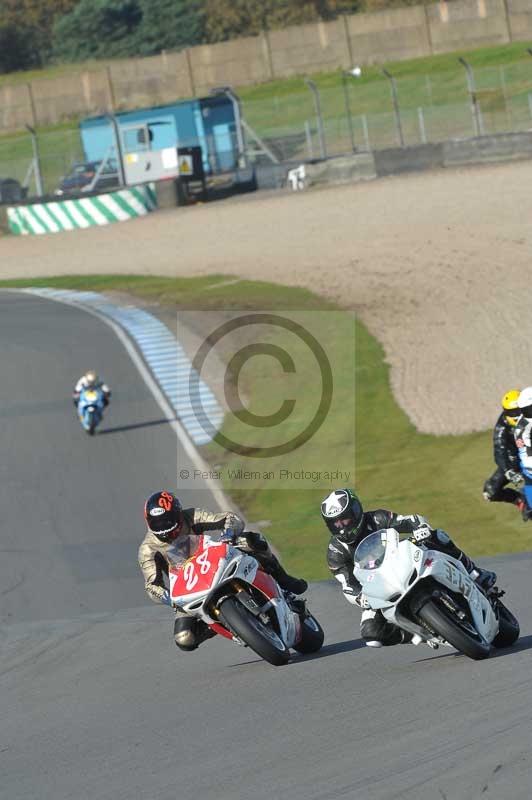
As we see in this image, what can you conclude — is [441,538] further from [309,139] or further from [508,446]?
[309,139]

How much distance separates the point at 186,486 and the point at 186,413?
13.3 ft

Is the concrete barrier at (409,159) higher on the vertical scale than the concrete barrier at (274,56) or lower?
lower

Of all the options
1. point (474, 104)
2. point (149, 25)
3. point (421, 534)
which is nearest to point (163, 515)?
point (421, 534)

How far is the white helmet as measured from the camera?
441 inches

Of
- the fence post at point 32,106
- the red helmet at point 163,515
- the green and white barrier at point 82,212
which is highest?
the fence post at point 32,106

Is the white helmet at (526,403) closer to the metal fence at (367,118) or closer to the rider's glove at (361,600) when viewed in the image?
the rider's glove at (361,600)

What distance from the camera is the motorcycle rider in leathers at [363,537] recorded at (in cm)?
781

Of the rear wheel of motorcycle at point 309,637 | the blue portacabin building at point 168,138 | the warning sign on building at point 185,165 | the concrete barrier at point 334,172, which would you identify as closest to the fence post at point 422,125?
the concrete barrier at point 334,172

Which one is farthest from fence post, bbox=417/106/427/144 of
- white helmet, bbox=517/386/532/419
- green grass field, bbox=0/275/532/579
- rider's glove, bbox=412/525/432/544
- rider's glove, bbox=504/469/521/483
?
rider's glove, bbox=412/525/432/544

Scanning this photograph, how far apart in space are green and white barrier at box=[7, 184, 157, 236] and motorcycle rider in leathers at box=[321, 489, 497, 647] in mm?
37754

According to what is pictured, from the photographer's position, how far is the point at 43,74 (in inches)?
2985

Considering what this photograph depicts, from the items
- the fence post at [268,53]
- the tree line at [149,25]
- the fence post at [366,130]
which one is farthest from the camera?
the tree line at [149,25]

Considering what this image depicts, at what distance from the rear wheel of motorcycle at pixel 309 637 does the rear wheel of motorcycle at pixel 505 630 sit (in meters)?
1.35

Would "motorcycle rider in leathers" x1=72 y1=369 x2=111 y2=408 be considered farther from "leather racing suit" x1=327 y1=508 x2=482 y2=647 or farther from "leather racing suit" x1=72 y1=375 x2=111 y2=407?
"leather racing suit" x1=327 y1=508 x2=482 y2=647
